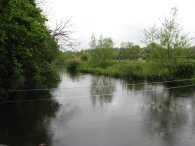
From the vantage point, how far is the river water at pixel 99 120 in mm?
8195

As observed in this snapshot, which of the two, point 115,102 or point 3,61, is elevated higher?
point 3,61

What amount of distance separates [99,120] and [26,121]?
109 inches

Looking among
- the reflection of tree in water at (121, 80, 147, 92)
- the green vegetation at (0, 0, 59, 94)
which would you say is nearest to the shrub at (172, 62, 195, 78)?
the reflection of tree in water at (121, 80, 147, 92)

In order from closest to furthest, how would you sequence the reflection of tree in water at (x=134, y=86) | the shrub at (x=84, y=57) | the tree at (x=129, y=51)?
the reflection of tree in water at (x=134, y=86)
the tree at (x=129, y=51)
the shrub at (x=84, y=57)

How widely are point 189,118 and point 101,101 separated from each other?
5129 mm

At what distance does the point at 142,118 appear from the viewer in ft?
35.4

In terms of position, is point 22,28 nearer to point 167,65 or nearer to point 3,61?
point 3,61

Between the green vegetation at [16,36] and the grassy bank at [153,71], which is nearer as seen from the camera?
the green vegetation at [16,36]

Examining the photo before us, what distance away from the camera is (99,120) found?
10508 millimetres

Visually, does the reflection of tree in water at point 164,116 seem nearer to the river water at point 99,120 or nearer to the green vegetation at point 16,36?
the river water at point 99,120

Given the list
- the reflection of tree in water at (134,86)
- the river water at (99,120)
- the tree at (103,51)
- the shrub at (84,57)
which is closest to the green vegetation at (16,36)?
the river water at (99,120)

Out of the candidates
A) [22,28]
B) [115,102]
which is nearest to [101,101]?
[115,102]

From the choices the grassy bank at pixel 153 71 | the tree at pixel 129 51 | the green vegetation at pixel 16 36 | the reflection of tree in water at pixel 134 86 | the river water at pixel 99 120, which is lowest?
the river water at pixel 99 120

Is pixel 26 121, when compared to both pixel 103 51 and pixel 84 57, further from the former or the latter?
pixel 84 57
